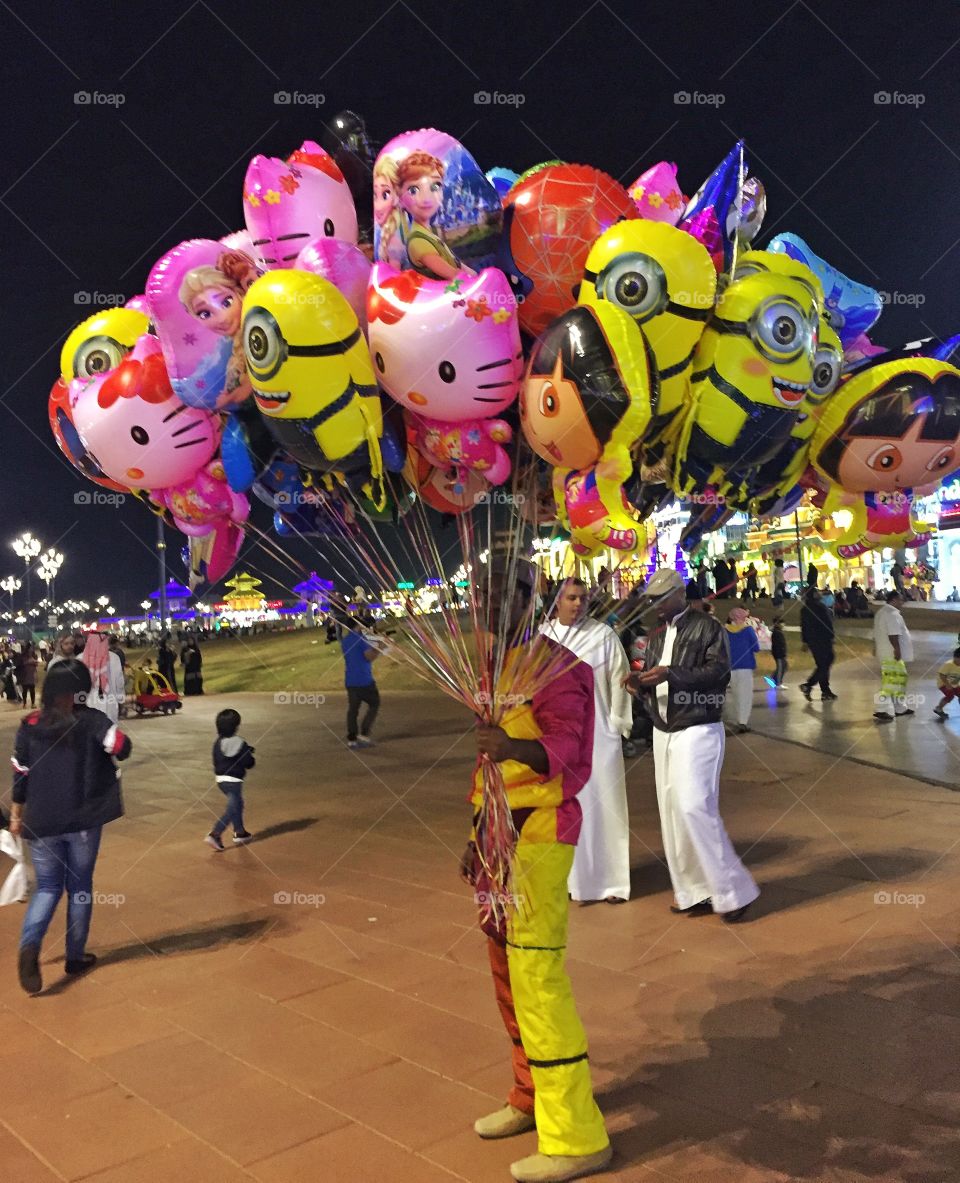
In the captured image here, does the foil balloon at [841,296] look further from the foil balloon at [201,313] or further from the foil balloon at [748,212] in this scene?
the foil balloon at [201,313]

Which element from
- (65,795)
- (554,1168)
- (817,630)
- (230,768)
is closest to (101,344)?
(65,795)

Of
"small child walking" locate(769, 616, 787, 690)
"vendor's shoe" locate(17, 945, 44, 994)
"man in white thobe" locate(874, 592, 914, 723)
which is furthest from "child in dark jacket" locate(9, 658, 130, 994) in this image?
"small child walking" locate(769, 616, 787, 690)

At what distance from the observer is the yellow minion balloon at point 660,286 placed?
3.76m

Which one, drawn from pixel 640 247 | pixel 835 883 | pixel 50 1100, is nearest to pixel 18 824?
pixel 50 1100

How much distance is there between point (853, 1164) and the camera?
296 cm

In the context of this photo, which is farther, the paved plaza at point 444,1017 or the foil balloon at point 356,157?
the foil balloon at point 356,157

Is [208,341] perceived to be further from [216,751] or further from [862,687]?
[862,687]

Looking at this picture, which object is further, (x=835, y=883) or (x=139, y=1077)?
(x=835, y=883)

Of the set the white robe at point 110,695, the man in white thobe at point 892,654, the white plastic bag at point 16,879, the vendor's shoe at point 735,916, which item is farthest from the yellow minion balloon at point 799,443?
the man in white thobe at point 892,654

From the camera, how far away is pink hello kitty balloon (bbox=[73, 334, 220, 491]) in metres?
4.77

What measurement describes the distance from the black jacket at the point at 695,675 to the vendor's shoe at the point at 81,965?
3304mm

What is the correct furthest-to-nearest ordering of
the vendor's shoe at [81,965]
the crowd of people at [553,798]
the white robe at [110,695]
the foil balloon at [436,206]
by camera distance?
1. the white robe at [110,695]
2. the vendor's shoe at [81,965]
3. the foil balloon at [436,206]
4. the crowd of people at [553,798]

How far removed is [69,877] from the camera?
516 centimetres

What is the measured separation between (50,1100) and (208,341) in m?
3.15
